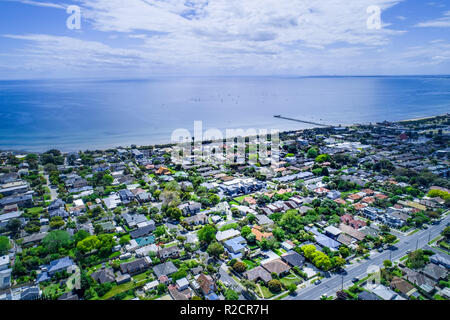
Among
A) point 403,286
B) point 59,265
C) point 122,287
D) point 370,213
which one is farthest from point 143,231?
point 370,213

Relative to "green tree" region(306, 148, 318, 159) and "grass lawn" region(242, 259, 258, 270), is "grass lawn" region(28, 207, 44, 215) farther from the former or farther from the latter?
"green tree" region(306, 148, 318, 159)

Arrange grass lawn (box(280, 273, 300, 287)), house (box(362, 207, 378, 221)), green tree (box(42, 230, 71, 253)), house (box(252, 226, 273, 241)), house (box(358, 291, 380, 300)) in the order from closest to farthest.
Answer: house (box(358, 291, 380, 300)), grass lawn (box(280, 273, 300, 287)), green tree (box(42, 230, 71, 253)), house (box(252, 226, 273, 241)), house (box(362, 207, 378, 221))

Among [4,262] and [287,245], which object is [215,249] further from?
[4,262]

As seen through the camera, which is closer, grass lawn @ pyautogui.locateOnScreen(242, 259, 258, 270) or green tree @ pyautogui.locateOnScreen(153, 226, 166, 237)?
grass lawn @ pyautogui.locateOnScreen(242, 259, 258, 270)

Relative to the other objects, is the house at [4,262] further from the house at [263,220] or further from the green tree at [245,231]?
the house at [263,220]

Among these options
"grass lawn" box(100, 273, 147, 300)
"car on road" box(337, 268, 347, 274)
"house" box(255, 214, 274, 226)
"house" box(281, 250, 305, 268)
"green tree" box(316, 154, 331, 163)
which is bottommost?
"grass lawn" box(100, 273, 147, 300)

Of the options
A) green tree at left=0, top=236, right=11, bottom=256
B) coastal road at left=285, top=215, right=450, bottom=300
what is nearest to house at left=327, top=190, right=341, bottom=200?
coastal road at left=285, top=215, right=450, bottom=300

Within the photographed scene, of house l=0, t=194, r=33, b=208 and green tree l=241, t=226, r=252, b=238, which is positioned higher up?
house l=0, t=194, r=33, b=208
